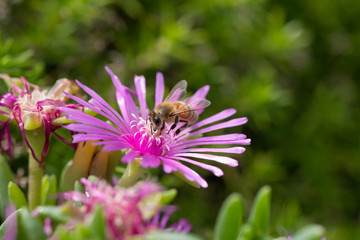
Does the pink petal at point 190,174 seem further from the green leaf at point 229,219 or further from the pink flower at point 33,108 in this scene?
the pink flower at point 33,108

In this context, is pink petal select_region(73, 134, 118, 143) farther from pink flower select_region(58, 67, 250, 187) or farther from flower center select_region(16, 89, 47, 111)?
flower center select_region(16, 89, 47, 111)

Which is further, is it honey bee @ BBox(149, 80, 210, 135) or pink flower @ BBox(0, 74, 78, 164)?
honey bee @ BBox(149, 80, 210, 135)

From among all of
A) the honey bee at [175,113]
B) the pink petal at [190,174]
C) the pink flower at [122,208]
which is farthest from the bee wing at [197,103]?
the pink flower at [122,208]

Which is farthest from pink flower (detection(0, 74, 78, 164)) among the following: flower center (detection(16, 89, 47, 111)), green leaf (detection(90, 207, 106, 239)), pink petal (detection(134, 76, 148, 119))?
green leaf (detection(90, 207, 106, 239))

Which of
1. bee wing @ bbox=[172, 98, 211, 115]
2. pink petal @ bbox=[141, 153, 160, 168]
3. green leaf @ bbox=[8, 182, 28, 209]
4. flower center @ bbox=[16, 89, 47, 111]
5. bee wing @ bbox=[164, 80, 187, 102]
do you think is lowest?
green leaf @ bbox=[8, 182, 28, 209]

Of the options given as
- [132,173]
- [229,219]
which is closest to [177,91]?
[132,173]

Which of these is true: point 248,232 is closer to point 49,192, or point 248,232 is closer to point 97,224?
point 97,224

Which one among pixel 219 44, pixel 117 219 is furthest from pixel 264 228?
pixel 219 44
